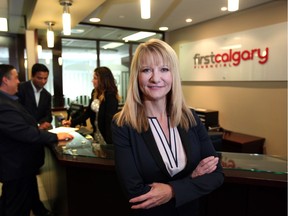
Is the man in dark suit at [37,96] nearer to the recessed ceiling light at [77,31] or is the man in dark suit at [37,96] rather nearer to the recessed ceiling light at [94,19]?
the recessed ceiling light at [94,19]

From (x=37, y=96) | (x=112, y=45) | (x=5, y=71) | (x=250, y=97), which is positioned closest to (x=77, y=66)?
(x=112, y=45)

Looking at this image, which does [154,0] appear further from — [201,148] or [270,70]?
[201,148]

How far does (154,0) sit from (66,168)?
9.33 feet

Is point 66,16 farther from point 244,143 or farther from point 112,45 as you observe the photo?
point 112,45

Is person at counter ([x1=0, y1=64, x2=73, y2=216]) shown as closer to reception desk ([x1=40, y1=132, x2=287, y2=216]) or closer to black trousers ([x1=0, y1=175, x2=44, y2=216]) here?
black trousers ([x1=0, y1=175, x2=44, y2=216])

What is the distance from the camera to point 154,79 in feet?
3.69

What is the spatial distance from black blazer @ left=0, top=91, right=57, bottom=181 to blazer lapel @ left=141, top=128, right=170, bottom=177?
1.12 meters

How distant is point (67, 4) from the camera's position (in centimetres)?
301

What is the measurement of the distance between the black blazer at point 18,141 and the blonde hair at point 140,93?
100 centimetres

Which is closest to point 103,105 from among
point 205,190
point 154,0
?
point 205,190

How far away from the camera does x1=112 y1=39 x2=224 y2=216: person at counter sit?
42.4 inches

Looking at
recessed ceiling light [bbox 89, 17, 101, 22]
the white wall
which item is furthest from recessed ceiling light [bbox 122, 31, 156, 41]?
recessed ceiling light [bbox 89, 17, 101, 22]

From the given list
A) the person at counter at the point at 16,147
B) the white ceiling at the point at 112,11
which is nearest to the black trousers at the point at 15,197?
the person at counter at the point at 16,147

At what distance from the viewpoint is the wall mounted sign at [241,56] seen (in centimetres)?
371
